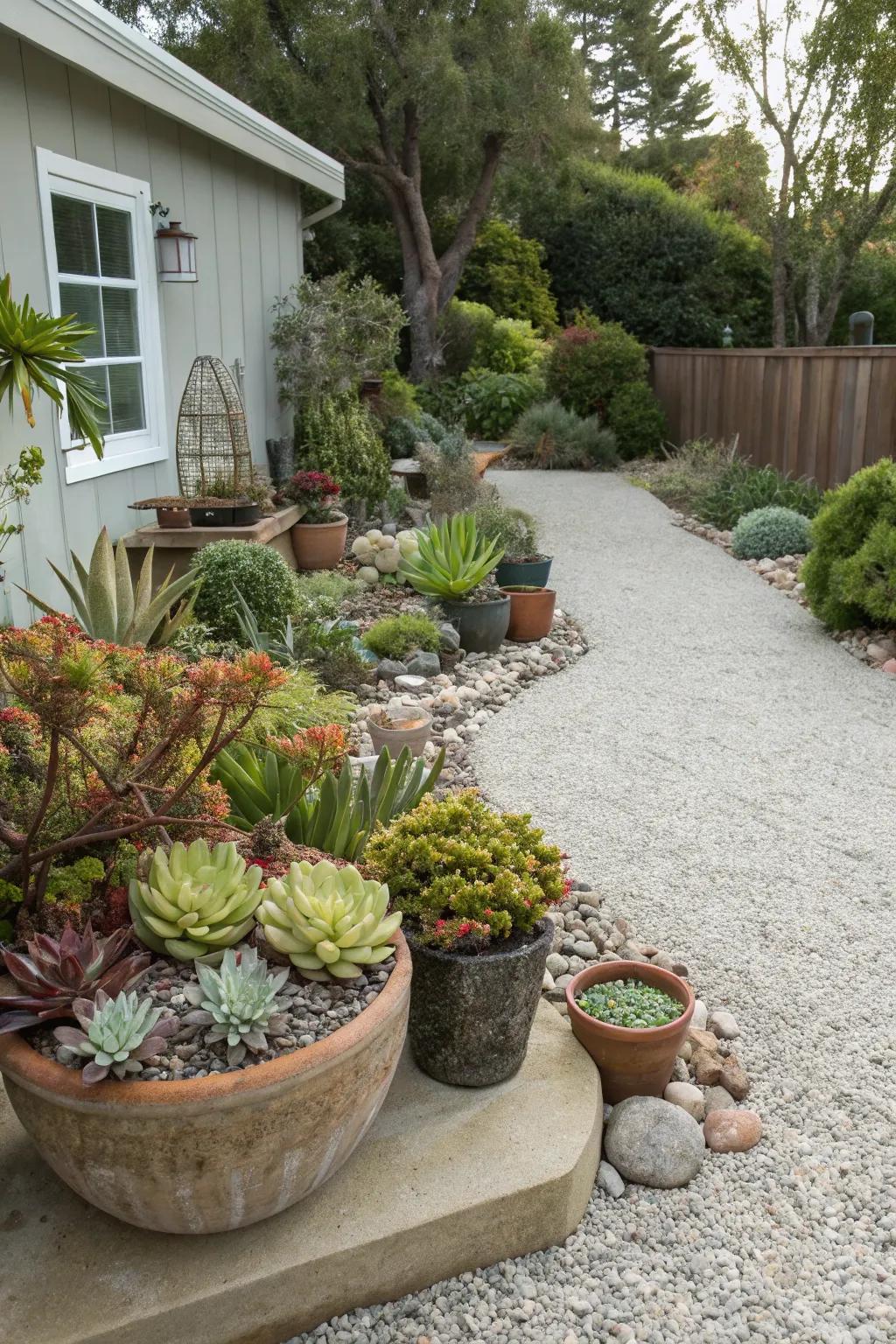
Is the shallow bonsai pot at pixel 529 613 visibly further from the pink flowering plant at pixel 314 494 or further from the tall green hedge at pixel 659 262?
the tall green hedge at pixel 659 262

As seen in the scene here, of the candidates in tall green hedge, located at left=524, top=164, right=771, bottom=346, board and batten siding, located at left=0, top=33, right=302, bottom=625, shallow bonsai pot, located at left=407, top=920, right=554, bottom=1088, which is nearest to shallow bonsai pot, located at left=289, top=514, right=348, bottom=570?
board and batten siding, located at left=0, top=33, right=302, bottom=625

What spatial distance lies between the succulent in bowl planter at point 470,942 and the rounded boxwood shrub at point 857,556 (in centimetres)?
419

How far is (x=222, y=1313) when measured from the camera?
1.72 meters

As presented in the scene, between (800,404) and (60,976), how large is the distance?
374 inches

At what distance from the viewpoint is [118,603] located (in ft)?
14.2

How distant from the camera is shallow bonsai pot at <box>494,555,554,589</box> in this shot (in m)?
6.52

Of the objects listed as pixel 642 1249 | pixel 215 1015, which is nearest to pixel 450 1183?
pixel 642 1249

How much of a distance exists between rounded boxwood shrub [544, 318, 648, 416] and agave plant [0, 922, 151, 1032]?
41.3 feet

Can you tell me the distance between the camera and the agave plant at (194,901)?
1888 mm

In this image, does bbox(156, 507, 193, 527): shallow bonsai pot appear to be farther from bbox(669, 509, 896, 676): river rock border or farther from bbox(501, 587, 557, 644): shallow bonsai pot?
bbox(669, 509, 896, 676): river rock border

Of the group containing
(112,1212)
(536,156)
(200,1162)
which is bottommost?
(112,1212)

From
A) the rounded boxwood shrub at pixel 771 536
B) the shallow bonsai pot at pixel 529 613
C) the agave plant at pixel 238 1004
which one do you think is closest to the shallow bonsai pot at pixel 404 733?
the shallow bonsai pot at pixel 529 613

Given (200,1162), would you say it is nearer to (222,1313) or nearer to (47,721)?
(222,1313)

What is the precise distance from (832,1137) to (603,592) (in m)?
5.26
